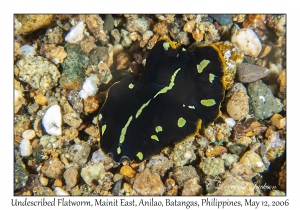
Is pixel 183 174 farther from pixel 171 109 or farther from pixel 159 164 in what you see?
pixel 171 109

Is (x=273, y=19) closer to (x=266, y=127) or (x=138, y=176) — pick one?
(x=266, y=127)

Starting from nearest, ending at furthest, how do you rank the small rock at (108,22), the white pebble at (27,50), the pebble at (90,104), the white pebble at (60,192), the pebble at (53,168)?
the white pebble at (60,192)
the pebble at (53,168)
the pebble at (90,104)
the white pebble at (27,50)
the small rock at (108,22)

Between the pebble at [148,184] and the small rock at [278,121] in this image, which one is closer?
the pebble at [148,184]

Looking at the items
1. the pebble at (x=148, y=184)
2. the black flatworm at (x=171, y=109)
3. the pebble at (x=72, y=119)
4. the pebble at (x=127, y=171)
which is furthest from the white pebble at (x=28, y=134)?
the pebble at (x=148, y=184)

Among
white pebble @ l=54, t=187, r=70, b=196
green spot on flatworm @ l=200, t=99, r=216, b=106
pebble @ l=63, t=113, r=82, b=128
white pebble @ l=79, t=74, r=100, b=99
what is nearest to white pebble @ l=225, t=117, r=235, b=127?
green spot on flatworm @ l=200, t=99, r=216, b=106

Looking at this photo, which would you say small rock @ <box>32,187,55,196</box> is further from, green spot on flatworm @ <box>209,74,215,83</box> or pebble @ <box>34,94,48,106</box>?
green spot on flatworm @ <box>209,74,215,83</box>

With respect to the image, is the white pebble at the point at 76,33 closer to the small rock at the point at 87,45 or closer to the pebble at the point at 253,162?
the small rock at the point at 87,45
